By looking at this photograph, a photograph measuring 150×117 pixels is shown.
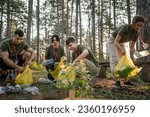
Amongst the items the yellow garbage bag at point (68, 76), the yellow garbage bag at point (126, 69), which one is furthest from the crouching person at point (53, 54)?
the yellow garbage bag at point (68, 76)

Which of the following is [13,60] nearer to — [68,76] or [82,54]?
[82,54]

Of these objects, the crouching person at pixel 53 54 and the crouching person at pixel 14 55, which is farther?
the crouching person at pixel 53 54

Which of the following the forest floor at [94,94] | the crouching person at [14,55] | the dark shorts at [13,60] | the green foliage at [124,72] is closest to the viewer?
the forest floor at [94,94]

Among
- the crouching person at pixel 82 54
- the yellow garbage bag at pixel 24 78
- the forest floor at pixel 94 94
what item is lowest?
the forest floor at pixel 94 94

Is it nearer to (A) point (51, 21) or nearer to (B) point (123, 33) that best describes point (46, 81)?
(B) point (123, 33)

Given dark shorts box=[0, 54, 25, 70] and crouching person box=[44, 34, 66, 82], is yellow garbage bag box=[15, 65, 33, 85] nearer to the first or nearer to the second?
dark shorts box=[0, 54, 25, 70]

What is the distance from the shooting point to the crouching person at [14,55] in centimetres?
567

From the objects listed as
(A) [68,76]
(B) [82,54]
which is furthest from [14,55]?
(A) [68,76]

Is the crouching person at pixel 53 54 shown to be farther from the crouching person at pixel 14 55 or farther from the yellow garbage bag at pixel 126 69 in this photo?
the yellow garbage bag at pixel 126 69

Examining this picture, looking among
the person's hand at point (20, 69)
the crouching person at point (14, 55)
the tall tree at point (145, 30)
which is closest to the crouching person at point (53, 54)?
the crouching person at point (14, 55)

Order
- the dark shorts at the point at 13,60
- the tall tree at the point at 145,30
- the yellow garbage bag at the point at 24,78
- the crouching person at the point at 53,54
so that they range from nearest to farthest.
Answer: the yellow garbage bag at the point at 24,78 < the dark shorts at the point at 13,60 < the crouching person at the point at 53,54 < the tall tree at the point at 145,30

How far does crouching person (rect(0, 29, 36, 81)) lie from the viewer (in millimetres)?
5668

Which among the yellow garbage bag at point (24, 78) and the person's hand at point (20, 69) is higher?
the person's hand at point (20, 69)

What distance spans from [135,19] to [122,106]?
2528 millimetres
